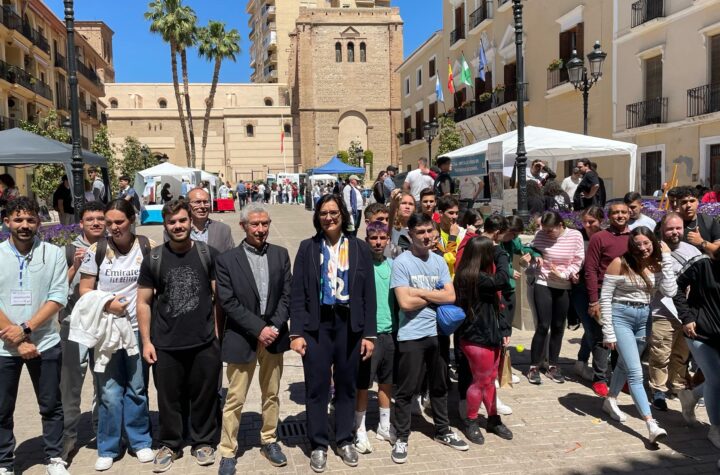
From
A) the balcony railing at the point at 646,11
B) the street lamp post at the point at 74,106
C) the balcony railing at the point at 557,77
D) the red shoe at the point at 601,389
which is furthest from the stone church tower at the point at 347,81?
the red shoe at the point at 601,389

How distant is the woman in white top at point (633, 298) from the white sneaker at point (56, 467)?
4.19m

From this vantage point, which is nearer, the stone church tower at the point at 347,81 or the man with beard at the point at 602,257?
the man with beard at the point at 602,257

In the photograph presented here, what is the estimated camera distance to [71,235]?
8859 millimetres

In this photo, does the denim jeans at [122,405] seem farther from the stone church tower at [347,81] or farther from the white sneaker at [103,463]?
the stone church tower at [347,81]

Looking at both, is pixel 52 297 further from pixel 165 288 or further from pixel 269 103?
pixel 269 103

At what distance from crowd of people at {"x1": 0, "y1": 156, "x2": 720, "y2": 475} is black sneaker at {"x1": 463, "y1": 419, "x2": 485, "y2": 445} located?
0.04 feet

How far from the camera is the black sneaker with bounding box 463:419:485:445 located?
14.7 feet

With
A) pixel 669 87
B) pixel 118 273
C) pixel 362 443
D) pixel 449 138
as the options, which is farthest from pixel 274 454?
pixel 449 138

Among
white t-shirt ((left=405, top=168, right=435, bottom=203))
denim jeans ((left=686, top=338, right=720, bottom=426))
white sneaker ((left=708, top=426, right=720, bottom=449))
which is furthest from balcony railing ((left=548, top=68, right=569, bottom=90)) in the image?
white sneaker ((left=708, top=426, right=720, bottom=449))

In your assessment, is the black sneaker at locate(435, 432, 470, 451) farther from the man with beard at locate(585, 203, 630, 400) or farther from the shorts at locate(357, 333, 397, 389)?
the man with beard at locate(585, 203, 630, 400)

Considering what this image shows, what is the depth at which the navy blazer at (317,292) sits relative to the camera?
4.13 metres

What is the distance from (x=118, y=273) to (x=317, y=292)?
1.45 m

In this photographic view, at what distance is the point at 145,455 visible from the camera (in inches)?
167

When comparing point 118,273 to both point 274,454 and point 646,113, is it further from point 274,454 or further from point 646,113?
point 646,113
